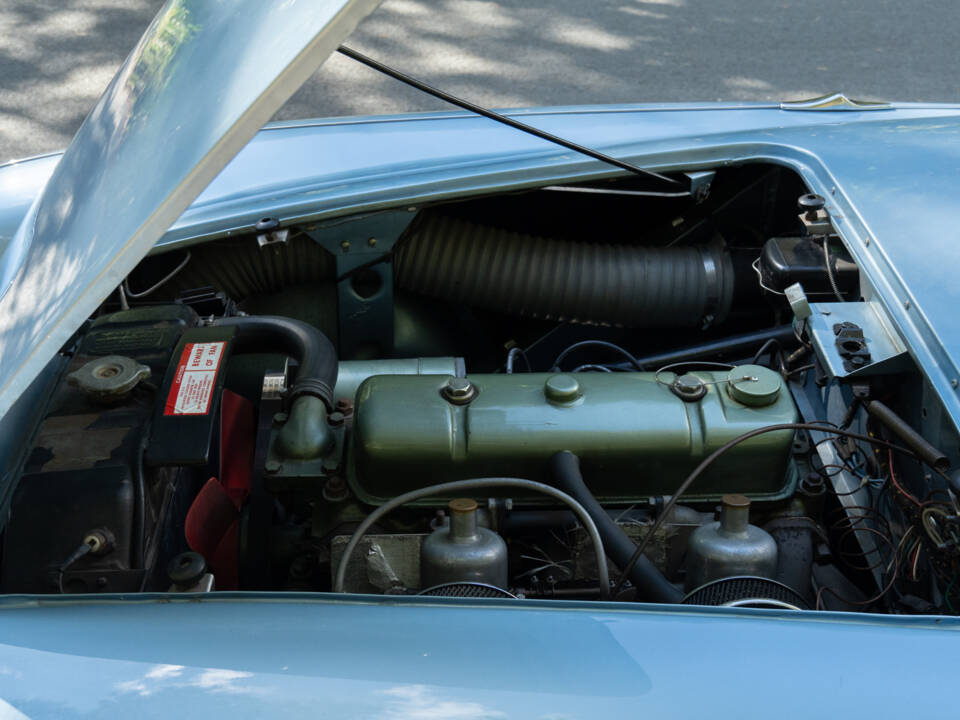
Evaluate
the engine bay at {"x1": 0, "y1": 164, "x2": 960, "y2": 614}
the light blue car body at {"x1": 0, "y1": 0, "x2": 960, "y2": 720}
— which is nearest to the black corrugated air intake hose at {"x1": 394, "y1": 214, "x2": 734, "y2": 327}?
the engine bay at {"x1": 0, "y1": 164, "x2": 960, "y2": 614}

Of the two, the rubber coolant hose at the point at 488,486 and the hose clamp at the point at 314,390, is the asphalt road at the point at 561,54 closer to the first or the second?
the hose clamp at the point at 314,390

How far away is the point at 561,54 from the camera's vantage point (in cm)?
481

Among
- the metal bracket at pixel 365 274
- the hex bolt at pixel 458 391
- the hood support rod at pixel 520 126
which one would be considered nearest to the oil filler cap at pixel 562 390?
the hex bolt at pixel 458 391

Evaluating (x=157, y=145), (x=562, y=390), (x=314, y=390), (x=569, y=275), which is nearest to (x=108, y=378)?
(x=314, y=390)

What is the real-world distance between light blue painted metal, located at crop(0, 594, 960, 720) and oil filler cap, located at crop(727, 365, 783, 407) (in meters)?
0.46

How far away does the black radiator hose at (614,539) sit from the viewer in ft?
4.18

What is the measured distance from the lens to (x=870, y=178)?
1810 millimetres

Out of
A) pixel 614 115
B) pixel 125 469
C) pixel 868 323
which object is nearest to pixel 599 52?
pixel 614 115

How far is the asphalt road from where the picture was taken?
4387 mm

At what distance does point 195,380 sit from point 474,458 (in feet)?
1.35

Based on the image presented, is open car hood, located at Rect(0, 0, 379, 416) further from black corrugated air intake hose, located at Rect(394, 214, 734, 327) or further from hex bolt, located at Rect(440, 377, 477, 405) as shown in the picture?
black corrugated air intake hose, located at Rect(394, 214, 734, 327)

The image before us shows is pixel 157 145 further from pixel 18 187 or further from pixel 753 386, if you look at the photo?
pixel 18 187

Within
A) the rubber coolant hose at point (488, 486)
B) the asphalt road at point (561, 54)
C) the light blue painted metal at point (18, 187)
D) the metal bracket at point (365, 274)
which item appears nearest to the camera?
the rubber coolant hose at point (488, 486)

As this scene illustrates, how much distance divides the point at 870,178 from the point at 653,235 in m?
0.48
